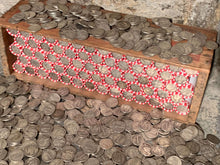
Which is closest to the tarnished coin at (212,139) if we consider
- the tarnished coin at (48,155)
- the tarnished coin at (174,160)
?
the tarnished coin at (174,160)

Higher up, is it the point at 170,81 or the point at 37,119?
the point at 170,81

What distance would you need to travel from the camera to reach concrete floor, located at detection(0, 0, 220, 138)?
315 centimetres

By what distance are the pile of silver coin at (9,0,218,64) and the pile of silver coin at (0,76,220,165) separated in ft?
2.07

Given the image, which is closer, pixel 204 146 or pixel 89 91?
pixel 204 146

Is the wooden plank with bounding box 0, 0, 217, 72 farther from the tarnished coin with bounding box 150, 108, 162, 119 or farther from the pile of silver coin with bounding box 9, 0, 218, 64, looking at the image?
the tarnished coin with bounding box 150, 108, 162, 119

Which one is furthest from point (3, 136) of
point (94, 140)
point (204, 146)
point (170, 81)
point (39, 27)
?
point (204, 146)

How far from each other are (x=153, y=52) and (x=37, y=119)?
3.82 feet

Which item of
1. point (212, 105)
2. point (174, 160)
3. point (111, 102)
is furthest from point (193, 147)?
point (111, 102)

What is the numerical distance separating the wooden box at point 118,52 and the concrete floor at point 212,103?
17 cm

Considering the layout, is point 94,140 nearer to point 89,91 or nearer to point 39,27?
point 89,91

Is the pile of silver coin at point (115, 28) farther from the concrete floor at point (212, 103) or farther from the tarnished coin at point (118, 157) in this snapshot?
the tarnished coin at point (118, 157)

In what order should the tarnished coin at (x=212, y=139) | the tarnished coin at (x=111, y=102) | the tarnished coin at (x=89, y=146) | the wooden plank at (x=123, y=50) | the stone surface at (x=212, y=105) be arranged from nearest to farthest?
the wooden plank at (x=123, y=50)
the tarnished coin at (x=89, y=146)
the tarnished coin at (x=212, y=139)
the stone surface at (x=212, y=105)
the tarnished coin at (x=111, y=102)

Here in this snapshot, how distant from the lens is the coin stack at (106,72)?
306cm

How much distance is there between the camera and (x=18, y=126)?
119 inches
